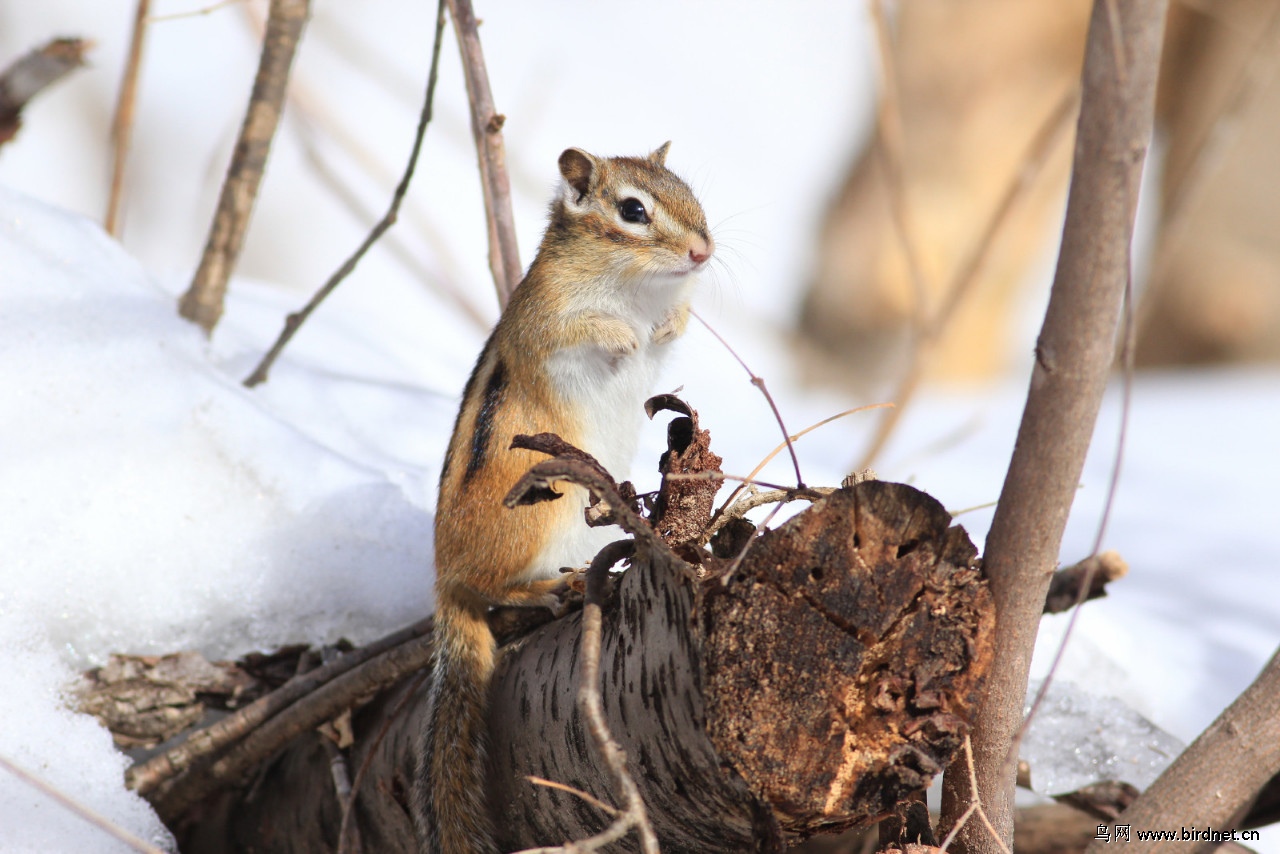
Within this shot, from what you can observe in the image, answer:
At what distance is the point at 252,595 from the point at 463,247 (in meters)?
5.11

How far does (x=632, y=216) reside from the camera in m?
1.81

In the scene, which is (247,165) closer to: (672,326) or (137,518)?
(137,518)

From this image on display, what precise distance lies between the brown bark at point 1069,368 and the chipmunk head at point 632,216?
931 millimetres

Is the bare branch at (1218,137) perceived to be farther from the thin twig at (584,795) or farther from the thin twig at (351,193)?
the thin twig at (351,193)

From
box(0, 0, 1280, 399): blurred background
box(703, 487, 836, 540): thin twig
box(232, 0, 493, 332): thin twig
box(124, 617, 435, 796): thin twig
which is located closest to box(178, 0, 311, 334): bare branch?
box(232, 0, 493, 332): thin twig

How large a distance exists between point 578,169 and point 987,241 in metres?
0.78

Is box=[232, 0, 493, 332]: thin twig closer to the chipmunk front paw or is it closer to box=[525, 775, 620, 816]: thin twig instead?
the chipmunk front paw

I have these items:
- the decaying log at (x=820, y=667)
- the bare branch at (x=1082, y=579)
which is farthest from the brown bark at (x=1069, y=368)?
the bare branch at (x=1082, y=579)

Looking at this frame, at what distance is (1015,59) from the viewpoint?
5637 mm

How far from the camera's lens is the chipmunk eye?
1.80 m

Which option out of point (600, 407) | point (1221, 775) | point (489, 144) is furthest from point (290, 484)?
point (1221, 775)

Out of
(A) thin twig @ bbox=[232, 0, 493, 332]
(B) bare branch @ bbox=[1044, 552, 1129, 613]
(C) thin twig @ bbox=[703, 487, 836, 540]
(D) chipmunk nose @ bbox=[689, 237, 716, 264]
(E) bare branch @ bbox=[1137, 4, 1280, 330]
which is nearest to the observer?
(C) thin twig @ bbox=[703, 487, 836, 540]

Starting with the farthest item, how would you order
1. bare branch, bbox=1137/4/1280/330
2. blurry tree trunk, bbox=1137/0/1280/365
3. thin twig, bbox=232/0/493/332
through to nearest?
blurry tree trunk, bbox=1137/0/1280/365 < thin twig, bbox=232/0/493/332 < bare branch, bbox=1137/4/1280/330

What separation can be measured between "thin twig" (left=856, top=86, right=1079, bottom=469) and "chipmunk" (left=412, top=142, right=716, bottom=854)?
49 cm
